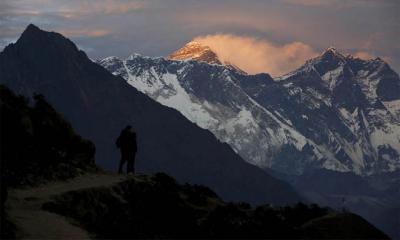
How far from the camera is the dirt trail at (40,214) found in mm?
29938

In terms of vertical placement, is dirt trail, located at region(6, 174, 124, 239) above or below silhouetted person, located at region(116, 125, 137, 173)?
below

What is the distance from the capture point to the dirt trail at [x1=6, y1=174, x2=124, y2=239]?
98.2 ft

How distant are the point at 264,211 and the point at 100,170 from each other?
9.51 m

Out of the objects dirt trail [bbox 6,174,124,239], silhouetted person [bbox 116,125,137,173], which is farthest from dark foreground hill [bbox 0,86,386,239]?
silhouetted person [bbox 116,125,137,173]

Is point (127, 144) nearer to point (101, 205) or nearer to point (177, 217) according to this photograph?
point (177, 217)

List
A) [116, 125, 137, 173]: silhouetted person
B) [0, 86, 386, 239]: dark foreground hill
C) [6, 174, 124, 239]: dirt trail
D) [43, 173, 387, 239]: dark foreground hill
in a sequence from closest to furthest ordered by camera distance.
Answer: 1. [6, 174, 124, 239]: dirt trail
2. [0, 86, 386, 239]: dark foreground hill
3. [43, 173, 387, 239]: dark foreground hill
4. [116, 125, 137, 173]: silhouetted person

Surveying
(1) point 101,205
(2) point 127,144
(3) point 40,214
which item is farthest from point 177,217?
(2) point 127,144

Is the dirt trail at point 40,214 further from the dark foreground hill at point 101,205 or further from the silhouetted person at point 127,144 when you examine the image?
the silhouetted person at point 127,144

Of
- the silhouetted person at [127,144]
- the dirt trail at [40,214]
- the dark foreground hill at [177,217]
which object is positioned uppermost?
the silhouetted person at [127,144]

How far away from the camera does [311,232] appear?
3669 centimetres

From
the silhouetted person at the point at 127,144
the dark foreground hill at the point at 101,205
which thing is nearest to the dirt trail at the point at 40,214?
the dark foreground hill at the point at 101,205

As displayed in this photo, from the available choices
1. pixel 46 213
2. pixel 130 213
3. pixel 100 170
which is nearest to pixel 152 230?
pixel 130 213

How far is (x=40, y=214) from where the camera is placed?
32906 mm

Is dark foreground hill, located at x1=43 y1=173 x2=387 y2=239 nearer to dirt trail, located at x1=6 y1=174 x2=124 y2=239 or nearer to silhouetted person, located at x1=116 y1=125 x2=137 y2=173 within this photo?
dirt trail, located at x1=6 y1=174 x2=124 y2=239
